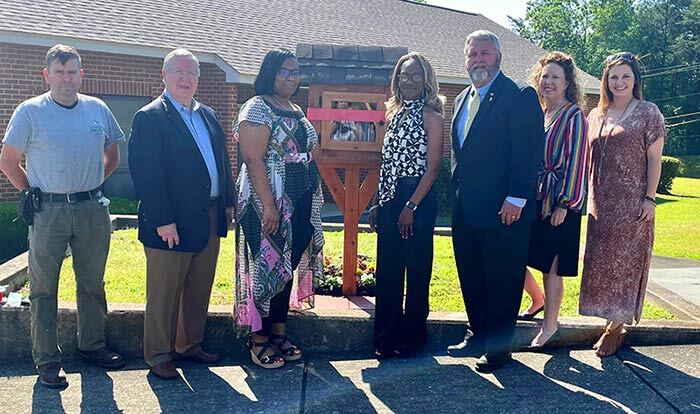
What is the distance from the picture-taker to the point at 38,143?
3.83 m

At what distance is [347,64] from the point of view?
4965mm

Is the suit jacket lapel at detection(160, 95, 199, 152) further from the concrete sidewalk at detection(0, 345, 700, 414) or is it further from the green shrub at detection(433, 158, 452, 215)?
the green shrub at detection(433, 158, 452, 215)

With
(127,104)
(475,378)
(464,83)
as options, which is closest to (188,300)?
(475,378)

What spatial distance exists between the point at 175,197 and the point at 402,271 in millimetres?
1545

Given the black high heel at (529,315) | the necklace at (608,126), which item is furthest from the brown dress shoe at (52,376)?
the necklace at (608,126)

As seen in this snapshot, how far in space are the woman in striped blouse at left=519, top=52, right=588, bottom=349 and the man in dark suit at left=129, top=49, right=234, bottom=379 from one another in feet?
6.82

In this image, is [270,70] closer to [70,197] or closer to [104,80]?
[70,197]

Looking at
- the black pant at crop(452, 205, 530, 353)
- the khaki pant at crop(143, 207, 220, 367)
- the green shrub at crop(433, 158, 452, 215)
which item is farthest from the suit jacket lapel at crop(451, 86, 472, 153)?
the green shrub at crop(433, 158, 452, 215)

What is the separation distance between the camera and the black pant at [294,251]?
14.0ft

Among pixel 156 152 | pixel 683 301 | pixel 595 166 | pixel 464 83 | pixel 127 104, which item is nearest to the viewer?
pixel 156 152

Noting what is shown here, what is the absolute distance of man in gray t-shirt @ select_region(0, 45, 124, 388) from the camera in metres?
3.84

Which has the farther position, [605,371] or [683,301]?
[683,301]

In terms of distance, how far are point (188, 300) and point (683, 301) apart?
12.8 feet

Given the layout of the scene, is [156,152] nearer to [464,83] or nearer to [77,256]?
[77,256]
